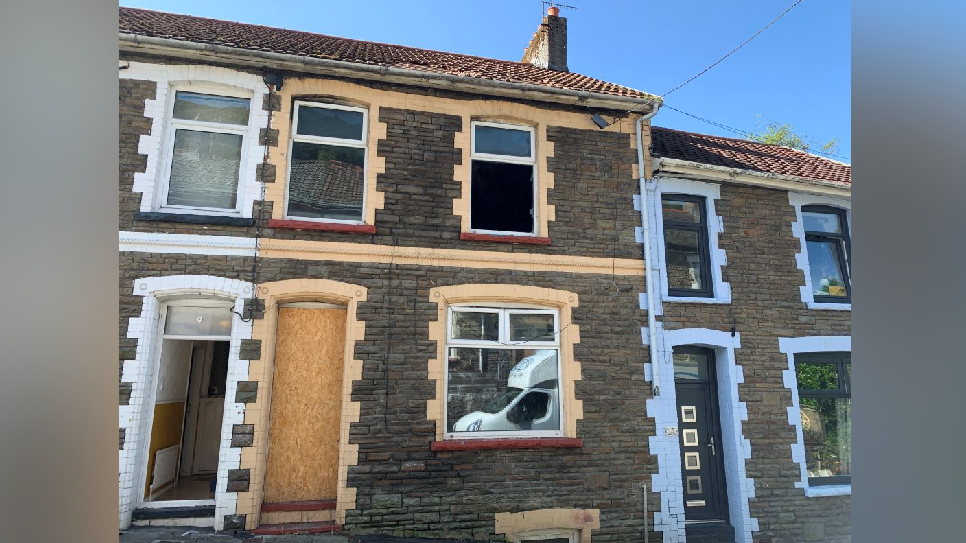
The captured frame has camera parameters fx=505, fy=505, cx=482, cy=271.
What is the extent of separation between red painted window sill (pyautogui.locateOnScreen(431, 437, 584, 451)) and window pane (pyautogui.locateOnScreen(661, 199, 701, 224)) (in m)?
3.36

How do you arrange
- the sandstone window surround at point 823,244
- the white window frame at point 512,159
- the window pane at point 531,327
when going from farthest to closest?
the sandstone window surround at point 823,244 → the white window frame at point 512,159 → the window pane at point 531,327

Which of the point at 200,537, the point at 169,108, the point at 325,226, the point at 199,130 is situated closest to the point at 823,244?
the point at 325,226

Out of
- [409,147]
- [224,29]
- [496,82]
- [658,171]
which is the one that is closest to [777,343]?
[658,171]

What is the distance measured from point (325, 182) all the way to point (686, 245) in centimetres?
494

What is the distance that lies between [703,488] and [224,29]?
9.18 meters

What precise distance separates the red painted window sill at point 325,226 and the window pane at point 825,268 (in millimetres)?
6318

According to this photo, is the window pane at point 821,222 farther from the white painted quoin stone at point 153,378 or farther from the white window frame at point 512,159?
the white painted quoin stone at point 153,378

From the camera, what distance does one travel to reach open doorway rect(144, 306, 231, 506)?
5.72 metres

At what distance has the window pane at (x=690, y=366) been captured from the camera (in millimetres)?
6793

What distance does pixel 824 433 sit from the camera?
22.4ft

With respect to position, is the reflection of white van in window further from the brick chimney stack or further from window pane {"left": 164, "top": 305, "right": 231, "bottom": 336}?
the brick chimney stack

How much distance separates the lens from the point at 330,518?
5.54 metres

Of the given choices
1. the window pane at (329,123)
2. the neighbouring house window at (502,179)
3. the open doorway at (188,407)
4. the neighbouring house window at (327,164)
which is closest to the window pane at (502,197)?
the neighbouring house window at (502,179)
